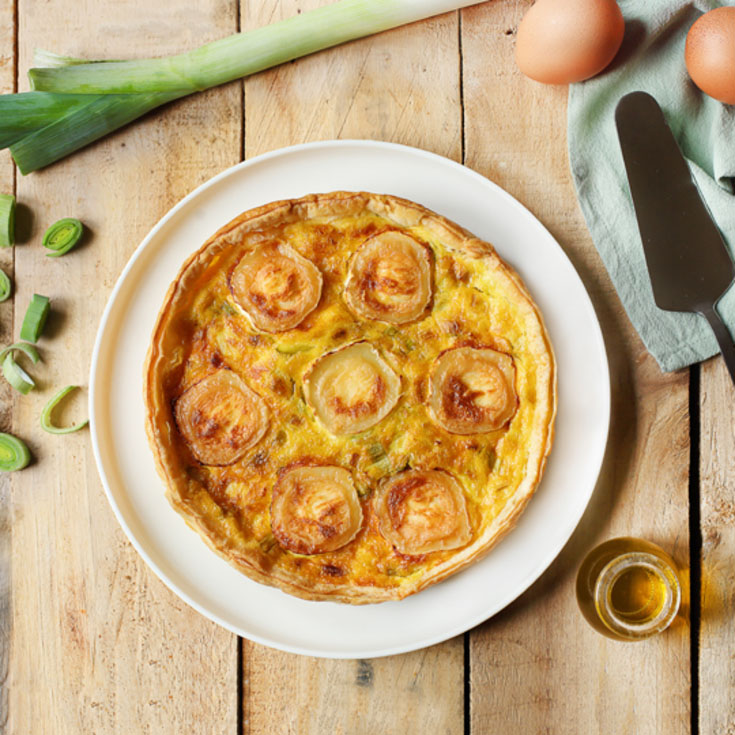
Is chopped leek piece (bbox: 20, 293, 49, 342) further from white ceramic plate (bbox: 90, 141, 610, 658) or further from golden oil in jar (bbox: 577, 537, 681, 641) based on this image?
golden oil in jar (bbox: 577, 537, 681, 641)

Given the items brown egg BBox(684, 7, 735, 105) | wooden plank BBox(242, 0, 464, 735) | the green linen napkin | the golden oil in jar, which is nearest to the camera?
brown egg BBox(684, 7, 735, 105)

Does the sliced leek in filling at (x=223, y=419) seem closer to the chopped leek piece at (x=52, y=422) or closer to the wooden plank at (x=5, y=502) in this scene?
the chopped leek piece at (x=52, y=422)

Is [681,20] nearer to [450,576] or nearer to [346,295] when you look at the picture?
[346,295]

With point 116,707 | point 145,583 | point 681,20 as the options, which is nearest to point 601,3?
point 681,20

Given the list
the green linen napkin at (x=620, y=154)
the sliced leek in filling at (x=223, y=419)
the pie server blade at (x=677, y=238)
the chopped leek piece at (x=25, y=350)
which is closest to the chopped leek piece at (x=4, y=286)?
the chopped leek piece at (x=25, y=350)

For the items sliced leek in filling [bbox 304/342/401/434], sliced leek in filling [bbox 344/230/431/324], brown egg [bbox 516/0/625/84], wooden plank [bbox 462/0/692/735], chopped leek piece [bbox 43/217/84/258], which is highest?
brown egg [bbox 516/0/625/84]

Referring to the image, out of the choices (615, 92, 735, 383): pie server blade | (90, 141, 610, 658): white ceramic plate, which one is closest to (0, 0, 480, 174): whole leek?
(90, 141, 610, 658): white ceramic plate
